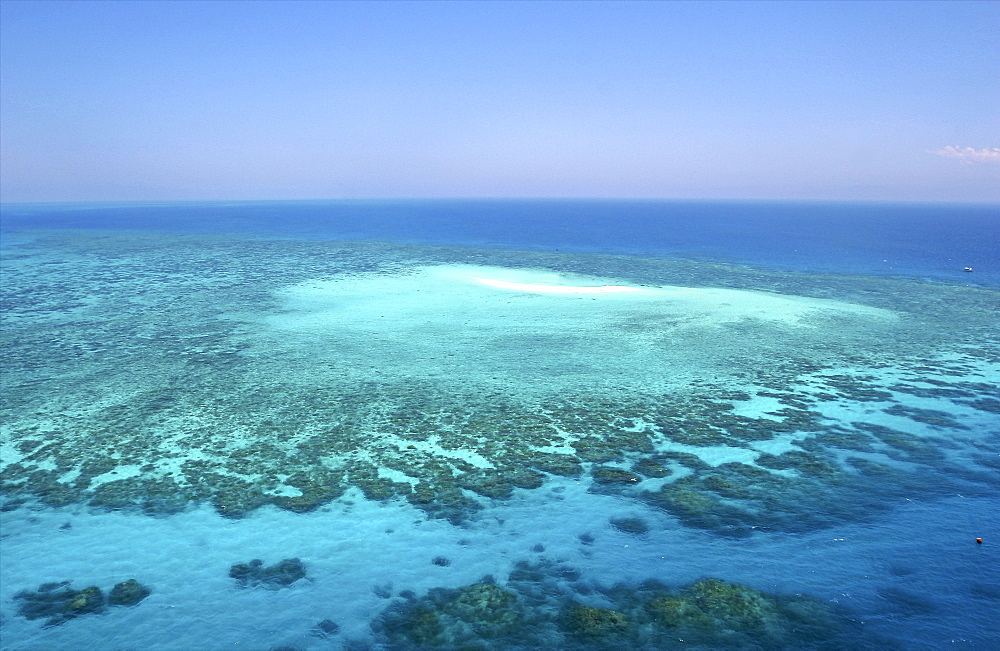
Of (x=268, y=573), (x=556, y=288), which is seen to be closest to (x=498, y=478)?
(x=268, y=573)

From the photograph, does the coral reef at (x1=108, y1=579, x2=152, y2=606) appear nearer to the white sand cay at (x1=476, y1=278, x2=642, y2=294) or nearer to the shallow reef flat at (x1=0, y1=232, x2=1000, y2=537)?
the shallow reef flat at (x1=0, y1=232, x2=1000, y2=537)

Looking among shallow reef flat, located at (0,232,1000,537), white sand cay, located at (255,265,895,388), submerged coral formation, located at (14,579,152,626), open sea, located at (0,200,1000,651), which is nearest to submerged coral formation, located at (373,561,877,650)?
open sea, located at (0,200,1000,651)

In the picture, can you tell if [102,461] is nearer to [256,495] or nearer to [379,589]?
[256,495]

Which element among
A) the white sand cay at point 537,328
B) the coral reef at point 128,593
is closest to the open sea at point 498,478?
the coral reef at point 128,593

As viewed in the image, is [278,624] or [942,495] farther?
[942,495]

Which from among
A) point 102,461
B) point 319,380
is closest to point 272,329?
point 319,380
